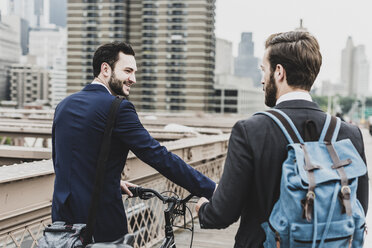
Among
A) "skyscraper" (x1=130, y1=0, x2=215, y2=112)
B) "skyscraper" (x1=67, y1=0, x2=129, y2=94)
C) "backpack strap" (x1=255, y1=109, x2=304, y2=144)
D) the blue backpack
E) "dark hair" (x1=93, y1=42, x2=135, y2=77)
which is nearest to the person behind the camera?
the blue backpack

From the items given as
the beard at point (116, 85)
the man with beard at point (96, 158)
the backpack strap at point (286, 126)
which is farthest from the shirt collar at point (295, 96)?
the beard at point (116, 85)

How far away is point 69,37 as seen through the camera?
5143 inches

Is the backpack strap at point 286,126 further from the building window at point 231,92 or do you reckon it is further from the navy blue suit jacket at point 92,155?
the building window at point 231,92

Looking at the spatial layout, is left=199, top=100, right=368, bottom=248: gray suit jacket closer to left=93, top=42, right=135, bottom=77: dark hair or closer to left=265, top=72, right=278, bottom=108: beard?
left=265, top=72, right=278, bottom=108: beard

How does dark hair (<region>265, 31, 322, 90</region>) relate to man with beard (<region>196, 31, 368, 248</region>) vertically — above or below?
above

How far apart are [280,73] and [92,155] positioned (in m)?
1.05

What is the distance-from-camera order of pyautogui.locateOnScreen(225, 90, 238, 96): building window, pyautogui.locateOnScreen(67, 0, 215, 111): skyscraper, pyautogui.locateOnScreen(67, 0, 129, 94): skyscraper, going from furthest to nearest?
pyautogui.locateOnScreen(225, 90, 238, 96): building window
pyautogui.locateOnScreen(67, 0, 129, 94): skyscraper
pyautogui.locateOnScreen(67, 0, 215, 111): skyscraper

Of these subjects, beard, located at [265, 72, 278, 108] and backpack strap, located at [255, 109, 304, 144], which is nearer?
backpack strap, located at [255, 109, 304, 144]

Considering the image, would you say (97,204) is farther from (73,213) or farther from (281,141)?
(281,141)

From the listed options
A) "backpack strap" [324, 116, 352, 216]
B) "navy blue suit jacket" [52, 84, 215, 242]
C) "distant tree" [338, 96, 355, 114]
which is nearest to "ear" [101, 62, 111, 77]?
"navy blue suit jacket" [52, 84, 215, 242]

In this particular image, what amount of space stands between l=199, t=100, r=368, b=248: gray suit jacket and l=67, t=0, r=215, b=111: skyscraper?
120145 mm

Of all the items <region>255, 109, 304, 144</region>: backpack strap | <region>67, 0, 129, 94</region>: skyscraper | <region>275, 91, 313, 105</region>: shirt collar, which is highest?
<region>67, 0, 129, 94</region>: skyscraper

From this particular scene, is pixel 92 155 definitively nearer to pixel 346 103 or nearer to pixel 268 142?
pixel 268 142

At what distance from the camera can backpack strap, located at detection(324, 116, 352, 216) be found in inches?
78.0
